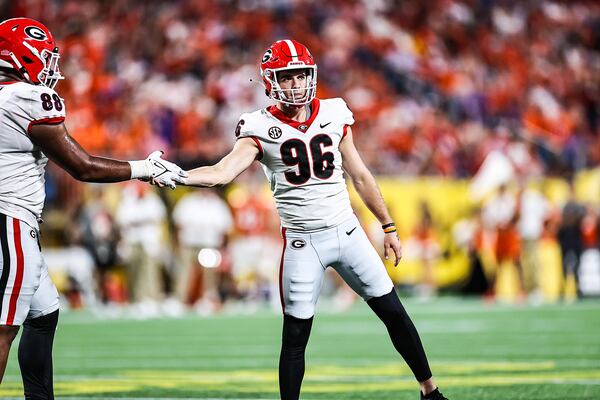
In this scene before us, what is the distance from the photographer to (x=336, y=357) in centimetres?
877

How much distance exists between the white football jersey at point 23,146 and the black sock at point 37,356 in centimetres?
47

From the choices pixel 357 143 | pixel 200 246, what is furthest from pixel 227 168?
pixel 357 143

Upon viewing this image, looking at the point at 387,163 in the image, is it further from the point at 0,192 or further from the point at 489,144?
the point at 0,192

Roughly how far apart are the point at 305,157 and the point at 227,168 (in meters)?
0.38

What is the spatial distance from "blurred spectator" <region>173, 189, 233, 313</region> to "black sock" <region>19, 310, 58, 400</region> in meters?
9.99

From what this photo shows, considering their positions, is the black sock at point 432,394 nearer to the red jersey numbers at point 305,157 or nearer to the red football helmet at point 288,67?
the red jersey numbers at point 305,157

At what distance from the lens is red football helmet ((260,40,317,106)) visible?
5352mm

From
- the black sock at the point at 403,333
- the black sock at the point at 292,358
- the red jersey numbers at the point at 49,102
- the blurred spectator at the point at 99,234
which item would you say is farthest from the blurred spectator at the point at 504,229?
the red jersey numbers at the point at 49,102

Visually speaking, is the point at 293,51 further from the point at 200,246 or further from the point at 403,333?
the point at 200,246

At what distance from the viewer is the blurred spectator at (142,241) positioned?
582 inches

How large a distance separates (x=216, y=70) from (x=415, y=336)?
515 inches

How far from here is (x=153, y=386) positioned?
6.86 metres

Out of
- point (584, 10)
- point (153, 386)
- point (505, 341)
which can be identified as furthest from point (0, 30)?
point (584, 10)

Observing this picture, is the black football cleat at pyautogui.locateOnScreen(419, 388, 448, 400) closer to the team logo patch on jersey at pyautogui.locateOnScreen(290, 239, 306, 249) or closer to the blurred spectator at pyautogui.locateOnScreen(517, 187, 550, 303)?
the team logo patch on jersey at pyautogui.locateOnScreen(290, 239, 306, 249)
